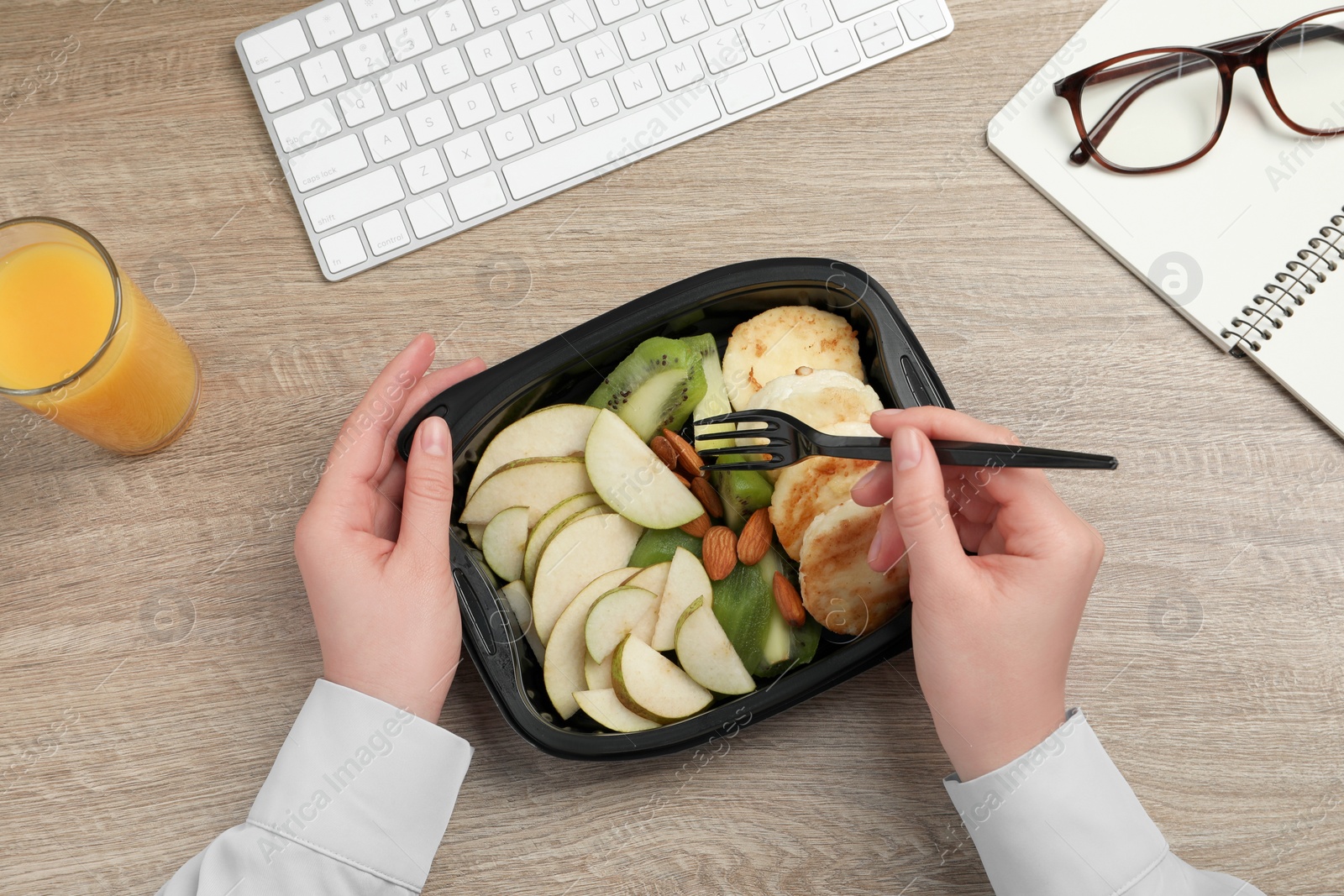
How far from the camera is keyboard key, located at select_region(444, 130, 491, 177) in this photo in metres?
1.00

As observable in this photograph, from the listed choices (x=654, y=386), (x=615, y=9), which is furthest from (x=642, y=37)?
(x=654, y=386)

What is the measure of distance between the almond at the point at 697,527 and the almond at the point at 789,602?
0.09m

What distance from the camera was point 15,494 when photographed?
1.01 m

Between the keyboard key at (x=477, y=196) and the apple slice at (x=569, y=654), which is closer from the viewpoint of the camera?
the apple slice at (x=569, y=654)

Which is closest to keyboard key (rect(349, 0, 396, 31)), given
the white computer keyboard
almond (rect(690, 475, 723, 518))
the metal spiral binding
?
the white computer keyboard

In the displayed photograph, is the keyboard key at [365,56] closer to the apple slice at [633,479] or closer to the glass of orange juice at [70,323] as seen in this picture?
the glass of orange juice at [70,323]

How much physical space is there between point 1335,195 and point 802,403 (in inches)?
28.8

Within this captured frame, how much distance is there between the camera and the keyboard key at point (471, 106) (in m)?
1.00

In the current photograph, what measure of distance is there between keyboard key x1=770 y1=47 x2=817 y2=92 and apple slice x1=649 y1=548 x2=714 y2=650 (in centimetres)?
59

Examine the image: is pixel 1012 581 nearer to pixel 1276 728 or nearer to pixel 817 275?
pixel 817 275

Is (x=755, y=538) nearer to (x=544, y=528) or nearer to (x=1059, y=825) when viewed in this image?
(x=544, y=528)

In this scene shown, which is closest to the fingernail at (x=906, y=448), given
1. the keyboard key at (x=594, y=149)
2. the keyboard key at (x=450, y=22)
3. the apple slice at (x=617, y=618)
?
the apple slice at (x=617, y=618)

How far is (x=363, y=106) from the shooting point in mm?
1004

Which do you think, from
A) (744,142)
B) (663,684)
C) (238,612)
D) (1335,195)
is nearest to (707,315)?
(744,142)
